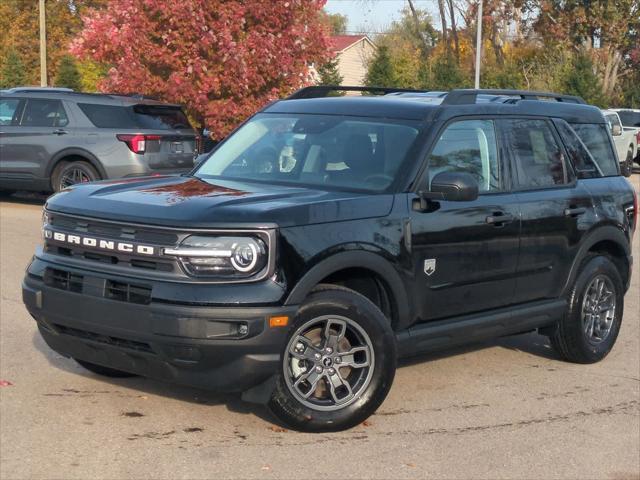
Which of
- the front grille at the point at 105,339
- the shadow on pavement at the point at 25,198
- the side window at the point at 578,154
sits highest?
the side window at the point at 578,154

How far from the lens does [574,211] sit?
7570 millimetres

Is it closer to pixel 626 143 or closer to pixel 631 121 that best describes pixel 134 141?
pixel 626 143

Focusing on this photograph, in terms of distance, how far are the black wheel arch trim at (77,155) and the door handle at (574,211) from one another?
10.1 m

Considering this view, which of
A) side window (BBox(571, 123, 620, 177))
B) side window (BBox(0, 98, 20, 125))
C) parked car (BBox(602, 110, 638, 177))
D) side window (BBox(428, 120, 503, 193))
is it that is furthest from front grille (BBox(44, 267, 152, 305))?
parked car (BBox(602, 110, 638, 177))

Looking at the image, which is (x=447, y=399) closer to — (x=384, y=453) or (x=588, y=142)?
→ (x=384, y=453)

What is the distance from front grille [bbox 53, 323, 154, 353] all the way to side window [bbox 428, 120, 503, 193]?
206 cm

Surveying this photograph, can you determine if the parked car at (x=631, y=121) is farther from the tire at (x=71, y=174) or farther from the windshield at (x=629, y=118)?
the tire at (x=71, y=174)

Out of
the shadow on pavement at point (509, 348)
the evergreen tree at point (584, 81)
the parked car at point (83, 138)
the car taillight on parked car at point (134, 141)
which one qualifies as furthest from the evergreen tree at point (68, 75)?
the shadow on pavement at point (509, 348)

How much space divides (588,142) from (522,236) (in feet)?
4.70

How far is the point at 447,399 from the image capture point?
6.82 m

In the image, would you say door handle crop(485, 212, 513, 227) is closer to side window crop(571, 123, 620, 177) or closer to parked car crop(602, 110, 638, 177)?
side window crop(571, 123, 620, 177)

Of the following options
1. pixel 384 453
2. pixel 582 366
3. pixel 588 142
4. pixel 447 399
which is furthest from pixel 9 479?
pixel 588 142

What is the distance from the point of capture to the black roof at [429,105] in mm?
6898

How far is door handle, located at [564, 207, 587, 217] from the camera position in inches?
296
